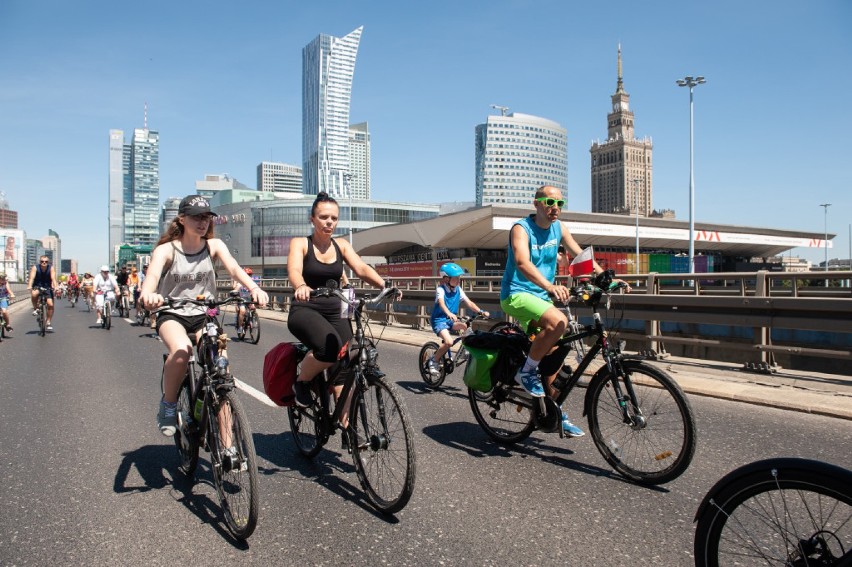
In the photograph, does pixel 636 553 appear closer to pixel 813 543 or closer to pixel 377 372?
pixel 813 543

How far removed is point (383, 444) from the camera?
3648 mm

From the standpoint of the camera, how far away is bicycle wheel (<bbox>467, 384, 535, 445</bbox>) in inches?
193

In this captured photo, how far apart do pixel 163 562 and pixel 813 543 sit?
9.06 feet

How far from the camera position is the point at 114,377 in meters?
9.02

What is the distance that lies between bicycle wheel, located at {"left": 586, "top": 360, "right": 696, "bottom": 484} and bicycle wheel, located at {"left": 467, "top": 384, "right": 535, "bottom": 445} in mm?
533

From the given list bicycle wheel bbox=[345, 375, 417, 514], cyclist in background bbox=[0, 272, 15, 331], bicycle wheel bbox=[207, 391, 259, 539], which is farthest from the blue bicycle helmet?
cyclist in background bbox=[0, 272, 15, 331]

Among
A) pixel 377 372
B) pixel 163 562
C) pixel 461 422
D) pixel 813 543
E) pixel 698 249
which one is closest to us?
pixel 813 543

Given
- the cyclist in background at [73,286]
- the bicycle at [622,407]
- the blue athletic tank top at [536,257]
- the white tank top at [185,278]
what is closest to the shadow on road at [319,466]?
the white tank top at [185,278]

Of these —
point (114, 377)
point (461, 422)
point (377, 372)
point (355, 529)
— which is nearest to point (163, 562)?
point (355, 529)

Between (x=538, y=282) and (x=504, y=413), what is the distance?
116 centimetres

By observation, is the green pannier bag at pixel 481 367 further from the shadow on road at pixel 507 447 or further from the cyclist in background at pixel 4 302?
the cyclist in background at pixel 4 302

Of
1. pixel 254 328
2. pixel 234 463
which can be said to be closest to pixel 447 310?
pixel 234 463

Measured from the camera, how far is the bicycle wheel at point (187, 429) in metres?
4.08

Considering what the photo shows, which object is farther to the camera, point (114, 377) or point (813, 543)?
point (114, 377)
